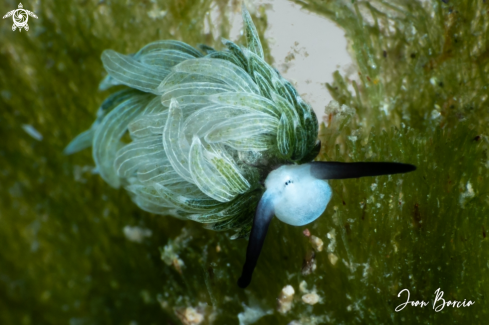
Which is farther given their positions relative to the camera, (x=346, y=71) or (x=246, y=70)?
(x=346, y=71)

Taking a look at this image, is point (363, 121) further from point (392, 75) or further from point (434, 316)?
point (434, 316)

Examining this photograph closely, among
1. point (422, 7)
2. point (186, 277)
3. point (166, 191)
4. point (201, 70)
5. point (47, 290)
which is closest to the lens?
point (201, 70)

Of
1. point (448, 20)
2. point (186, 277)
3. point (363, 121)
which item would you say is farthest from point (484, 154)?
point (186, 277)
